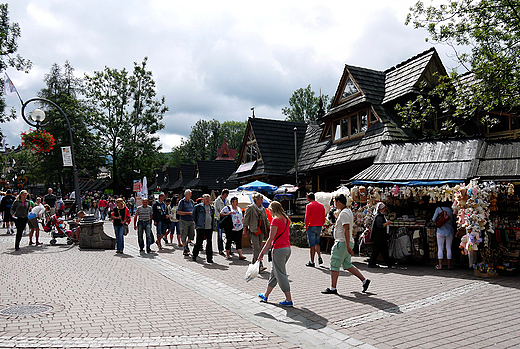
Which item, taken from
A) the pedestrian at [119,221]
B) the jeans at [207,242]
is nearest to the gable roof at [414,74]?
the jeans at [207,242]

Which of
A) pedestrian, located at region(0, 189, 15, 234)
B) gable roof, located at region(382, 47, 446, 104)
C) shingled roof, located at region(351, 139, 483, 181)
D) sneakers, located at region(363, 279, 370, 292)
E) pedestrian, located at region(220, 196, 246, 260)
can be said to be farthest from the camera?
gable roof, located at region(382, 47, 446, 104)

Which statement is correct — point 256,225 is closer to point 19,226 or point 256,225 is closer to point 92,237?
point 92,237

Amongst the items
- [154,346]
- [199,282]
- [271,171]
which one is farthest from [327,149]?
[154,346]

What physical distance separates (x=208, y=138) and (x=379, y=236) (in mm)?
81290

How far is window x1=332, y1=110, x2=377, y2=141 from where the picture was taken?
2089cm

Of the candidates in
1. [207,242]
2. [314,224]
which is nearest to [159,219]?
[207,242]

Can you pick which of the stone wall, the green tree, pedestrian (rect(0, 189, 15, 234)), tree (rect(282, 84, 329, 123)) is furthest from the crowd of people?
tree (rect(282, 84, 329, 123))

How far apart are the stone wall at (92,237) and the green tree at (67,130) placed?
31854 mm

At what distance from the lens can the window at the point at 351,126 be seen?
68.5 feet

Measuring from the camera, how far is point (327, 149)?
23.6m

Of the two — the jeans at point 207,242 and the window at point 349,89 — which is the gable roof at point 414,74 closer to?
the window at point 349,89

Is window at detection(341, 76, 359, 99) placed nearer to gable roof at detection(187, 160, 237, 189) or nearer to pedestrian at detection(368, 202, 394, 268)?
pedestrian at detection(368, 202, 394, 268)

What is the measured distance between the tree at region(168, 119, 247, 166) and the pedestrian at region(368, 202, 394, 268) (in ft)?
251

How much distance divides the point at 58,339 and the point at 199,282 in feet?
12.9
